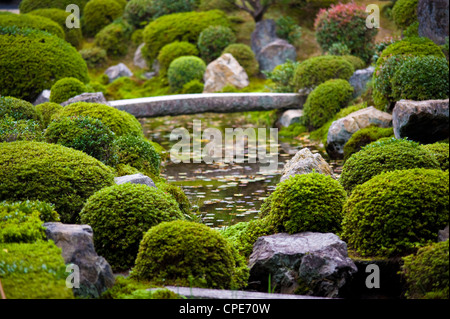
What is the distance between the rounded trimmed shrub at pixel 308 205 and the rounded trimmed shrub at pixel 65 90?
357 inches

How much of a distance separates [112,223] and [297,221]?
2020 millimetres

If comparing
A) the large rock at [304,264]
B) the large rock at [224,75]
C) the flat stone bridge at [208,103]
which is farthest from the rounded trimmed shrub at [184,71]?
the large rock at [304,264]

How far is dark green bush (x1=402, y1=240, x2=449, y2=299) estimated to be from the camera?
472 cm

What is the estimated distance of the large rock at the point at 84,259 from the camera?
4.78 m

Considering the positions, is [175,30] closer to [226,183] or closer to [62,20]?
[62,20]

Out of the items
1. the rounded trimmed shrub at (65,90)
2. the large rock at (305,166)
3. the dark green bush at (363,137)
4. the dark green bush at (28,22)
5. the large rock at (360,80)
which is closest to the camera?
the large rock at (305,166)

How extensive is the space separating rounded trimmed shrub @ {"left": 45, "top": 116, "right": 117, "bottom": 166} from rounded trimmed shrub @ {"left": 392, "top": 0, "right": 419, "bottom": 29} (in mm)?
11911

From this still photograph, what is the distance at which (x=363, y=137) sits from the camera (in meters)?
12.2

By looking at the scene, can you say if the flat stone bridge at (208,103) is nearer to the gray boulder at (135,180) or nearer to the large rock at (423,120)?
the large rock at (423,120)

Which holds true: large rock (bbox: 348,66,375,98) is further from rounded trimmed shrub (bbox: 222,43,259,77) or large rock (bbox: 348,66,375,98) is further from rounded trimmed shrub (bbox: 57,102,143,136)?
rounded trimmed shrub (bbox: 57,102,143,136)

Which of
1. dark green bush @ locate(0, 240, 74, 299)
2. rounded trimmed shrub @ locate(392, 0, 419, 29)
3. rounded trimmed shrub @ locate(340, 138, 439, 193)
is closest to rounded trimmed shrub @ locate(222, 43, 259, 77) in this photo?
rounded trimmed shrub @ locate(392, 0, 419, 29)

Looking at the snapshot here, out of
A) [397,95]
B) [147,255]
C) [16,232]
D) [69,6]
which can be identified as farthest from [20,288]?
[69,6]

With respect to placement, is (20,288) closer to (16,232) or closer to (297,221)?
(16,232)

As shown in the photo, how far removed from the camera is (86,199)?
256 inches
